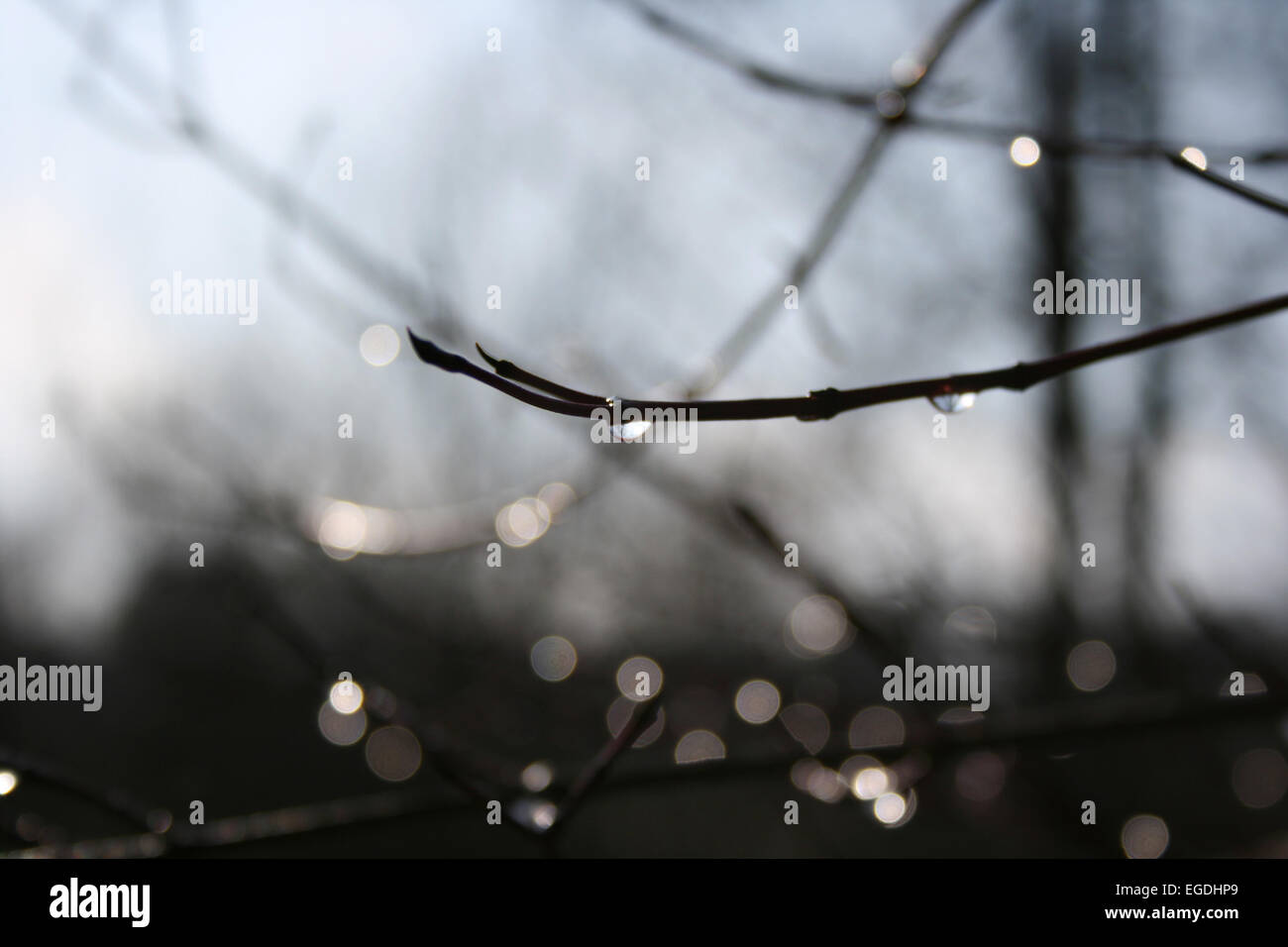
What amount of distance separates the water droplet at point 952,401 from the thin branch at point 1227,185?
10.9 inches

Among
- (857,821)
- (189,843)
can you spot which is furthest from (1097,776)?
(189,843)

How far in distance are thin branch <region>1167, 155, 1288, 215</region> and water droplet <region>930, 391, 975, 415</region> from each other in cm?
28

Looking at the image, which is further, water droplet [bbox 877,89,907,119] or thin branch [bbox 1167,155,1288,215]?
water droplet [bbox 877,89,907,119]

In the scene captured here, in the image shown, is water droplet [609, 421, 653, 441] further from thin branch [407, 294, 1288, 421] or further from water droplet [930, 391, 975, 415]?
water droplet [930, 391, 975, 415]

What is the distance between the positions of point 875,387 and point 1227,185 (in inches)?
15.9

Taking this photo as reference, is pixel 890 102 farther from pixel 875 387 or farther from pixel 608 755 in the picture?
pixel 608 755

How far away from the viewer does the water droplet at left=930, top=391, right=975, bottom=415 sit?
30.0 inches

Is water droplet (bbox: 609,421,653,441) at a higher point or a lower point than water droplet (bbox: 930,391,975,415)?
lower

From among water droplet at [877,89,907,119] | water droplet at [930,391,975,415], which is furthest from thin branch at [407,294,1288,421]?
water droplet at [877,89,907,119]

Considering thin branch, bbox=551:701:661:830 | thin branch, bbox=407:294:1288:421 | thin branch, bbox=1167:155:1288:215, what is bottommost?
thin branch, bbox=551:701:661:830

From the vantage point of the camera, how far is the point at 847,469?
3.01m

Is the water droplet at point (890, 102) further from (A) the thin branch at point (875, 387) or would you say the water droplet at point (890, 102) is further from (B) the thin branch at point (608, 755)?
(B) the thin branch at point (608, 755)
